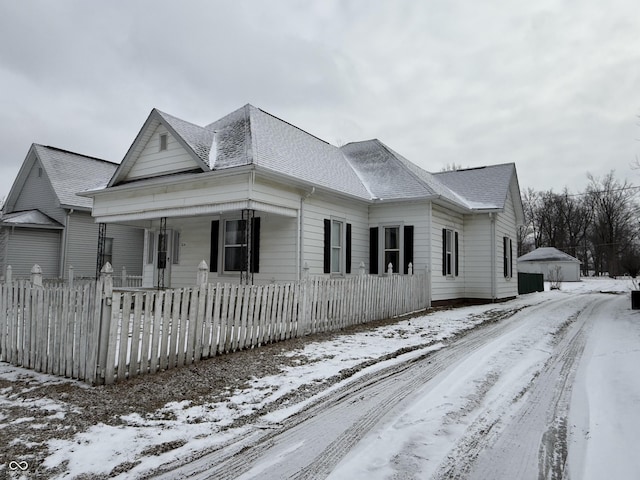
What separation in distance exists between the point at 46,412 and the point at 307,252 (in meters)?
8.09

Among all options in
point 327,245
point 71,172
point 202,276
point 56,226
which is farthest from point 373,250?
point 71,172

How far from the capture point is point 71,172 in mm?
20891

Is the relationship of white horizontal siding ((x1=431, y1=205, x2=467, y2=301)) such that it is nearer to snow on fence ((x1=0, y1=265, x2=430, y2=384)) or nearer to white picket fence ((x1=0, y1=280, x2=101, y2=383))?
snow on fence ((x1=0, y1=265, x2=430, y2=384))

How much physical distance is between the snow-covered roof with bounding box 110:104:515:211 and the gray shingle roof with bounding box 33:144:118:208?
7.94m

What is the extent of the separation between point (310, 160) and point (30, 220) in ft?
45.0

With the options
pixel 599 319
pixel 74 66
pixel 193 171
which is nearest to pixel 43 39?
pixel 74 66

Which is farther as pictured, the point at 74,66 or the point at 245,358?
the point at 74,66

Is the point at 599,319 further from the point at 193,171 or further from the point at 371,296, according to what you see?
the point at 193,171

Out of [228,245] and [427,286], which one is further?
[427,286]

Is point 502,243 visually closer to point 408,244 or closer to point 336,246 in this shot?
point 408,244

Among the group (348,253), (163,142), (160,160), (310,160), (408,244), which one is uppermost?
(163,142)

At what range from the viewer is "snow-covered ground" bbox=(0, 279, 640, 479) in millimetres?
3043

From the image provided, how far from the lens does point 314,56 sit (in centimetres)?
1998

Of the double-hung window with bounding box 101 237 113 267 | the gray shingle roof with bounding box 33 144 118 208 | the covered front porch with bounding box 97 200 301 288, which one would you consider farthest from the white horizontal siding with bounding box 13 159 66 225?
the covered front porch with bounding box 97 200 301 288
